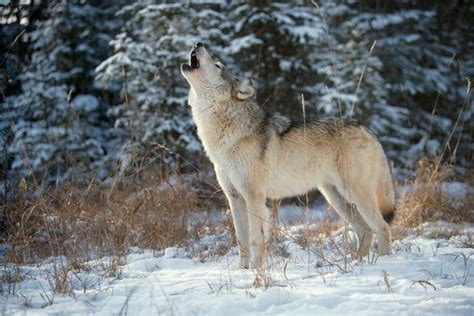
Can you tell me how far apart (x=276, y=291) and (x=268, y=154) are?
1884 mm

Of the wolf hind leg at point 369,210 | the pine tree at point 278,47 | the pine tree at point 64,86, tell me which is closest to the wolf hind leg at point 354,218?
the wolf hind leg at point 369,210

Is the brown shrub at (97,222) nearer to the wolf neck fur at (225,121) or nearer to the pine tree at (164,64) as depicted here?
the wolf neck fur at (225,121)

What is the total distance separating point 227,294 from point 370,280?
0.96m

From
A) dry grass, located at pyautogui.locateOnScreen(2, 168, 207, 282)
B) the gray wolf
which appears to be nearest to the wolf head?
the gray wolf

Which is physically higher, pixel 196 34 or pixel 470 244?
pixel 196 34

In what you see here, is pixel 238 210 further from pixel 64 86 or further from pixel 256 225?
pixel 64 86

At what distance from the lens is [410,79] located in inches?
583

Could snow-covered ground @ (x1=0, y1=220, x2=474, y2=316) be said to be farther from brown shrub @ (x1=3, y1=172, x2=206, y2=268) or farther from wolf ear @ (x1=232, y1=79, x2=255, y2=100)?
wolf ear @ (x1=232, y1=79, x2=255, y2=100)

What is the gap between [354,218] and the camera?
16.3ft

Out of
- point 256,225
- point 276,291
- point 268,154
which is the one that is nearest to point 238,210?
point 256,225

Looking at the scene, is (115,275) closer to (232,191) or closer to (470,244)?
(232,191)

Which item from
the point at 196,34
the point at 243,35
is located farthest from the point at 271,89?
the point at 196,34

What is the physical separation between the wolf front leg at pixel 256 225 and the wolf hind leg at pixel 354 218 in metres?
1.05

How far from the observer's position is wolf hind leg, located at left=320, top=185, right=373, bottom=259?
4829 millimetres
